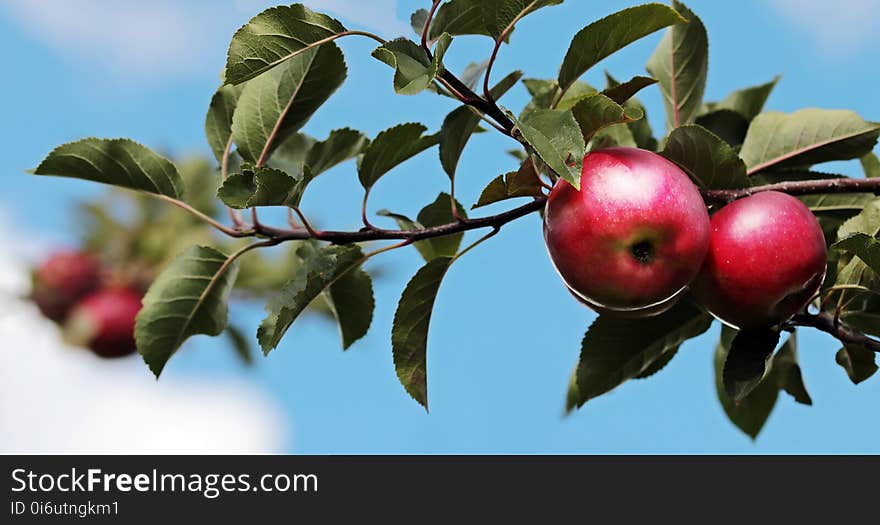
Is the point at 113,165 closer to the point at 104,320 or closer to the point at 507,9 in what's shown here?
the point at 507,9

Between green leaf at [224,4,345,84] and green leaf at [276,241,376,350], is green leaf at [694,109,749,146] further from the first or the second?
green leaf at [224,4,345,84]

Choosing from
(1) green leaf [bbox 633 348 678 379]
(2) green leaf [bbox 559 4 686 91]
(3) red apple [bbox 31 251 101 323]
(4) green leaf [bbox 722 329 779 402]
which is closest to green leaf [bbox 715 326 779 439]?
(1) green leaf [bbox 633 348 678 379]

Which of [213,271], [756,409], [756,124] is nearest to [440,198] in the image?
[213,271]

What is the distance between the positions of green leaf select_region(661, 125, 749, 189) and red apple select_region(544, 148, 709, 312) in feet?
0.32

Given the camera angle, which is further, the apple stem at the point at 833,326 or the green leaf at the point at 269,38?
the apple stem at the point at 833,326

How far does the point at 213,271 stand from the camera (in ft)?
4.61

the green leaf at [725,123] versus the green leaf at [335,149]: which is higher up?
the green leaf at [335,149]

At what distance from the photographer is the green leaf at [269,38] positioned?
1.02 m

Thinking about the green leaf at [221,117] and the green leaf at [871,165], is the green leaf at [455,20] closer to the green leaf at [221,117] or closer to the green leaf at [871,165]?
the green leaf at [221,117]

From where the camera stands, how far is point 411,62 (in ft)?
3.22

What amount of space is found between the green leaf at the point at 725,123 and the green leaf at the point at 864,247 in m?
0.45

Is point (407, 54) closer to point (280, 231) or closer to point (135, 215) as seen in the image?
point (280, 231)

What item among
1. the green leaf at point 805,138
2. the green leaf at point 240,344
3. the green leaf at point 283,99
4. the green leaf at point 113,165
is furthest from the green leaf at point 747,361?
the green leaf at point 240,344

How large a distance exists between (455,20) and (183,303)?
2.03 feet
